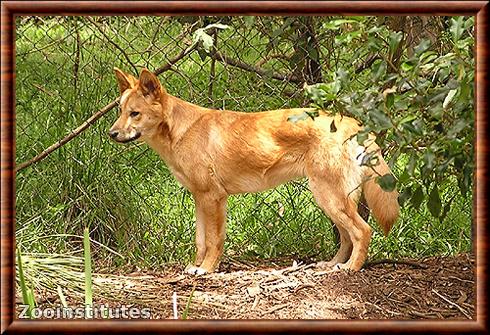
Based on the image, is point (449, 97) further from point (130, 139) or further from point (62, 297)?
point (130, 139)

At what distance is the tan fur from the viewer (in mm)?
4148

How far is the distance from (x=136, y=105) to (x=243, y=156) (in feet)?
1.57

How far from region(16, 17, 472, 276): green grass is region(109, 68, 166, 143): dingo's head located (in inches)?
18.3

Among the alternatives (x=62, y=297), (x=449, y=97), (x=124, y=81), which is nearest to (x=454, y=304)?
(x=449, y=97)

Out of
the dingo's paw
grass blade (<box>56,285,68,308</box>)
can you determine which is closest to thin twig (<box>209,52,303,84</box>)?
the dingo's paw

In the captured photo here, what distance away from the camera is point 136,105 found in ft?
13.8

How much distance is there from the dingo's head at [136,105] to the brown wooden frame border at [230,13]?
4.51 ft

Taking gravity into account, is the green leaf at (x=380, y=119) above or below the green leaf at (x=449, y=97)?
below

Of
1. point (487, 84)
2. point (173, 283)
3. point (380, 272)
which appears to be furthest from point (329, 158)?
point (487, 84)

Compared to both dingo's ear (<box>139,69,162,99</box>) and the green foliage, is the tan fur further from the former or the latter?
the green foliage

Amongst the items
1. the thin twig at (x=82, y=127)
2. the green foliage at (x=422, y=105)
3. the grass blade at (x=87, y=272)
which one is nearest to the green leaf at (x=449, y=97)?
A: the green foliage at (x=422, y=105)

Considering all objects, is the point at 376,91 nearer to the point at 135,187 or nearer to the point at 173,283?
the point at 173,283

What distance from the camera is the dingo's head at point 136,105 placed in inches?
165

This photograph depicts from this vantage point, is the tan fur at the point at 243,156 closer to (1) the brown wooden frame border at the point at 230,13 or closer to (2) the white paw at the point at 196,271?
(2) the white paw at the point at 196,271
